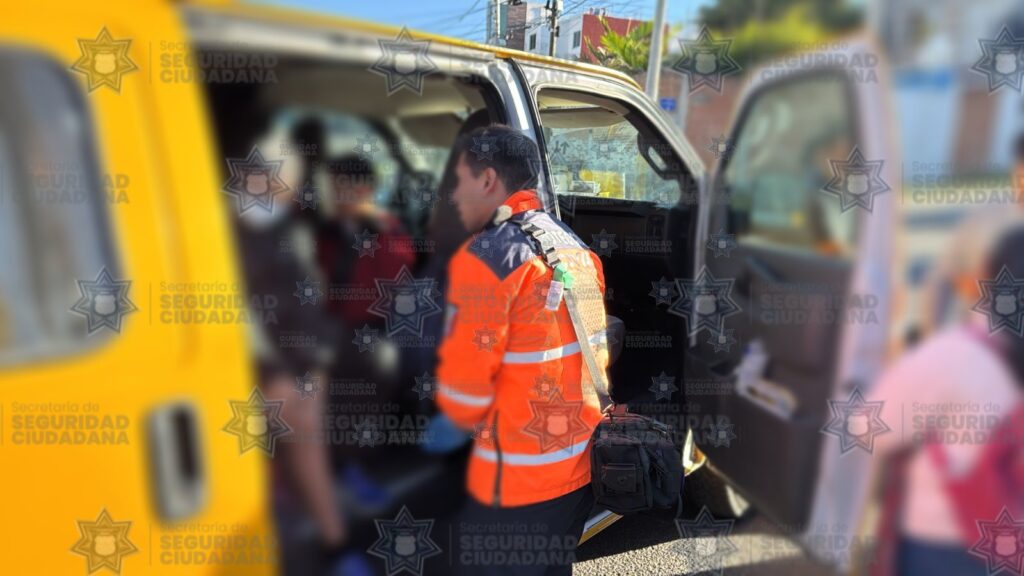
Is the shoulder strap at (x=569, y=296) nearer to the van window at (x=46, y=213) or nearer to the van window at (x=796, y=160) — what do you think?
the van window at (x=796, y=160)

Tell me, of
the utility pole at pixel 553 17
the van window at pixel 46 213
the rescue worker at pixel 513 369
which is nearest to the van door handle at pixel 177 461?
the van window at pixel 46 213

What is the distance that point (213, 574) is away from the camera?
1260 mm

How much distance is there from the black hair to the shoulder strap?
0.13m

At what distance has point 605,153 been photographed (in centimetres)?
206

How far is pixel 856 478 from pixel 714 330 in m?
0.44

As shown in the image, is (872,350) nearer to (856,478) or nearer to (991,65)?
(856,478)

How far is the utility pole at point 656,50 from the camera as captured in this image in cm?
143

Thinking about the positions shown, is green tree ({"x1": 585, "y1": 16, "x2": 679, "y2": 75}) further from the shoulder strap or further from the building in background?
the shoulder strap

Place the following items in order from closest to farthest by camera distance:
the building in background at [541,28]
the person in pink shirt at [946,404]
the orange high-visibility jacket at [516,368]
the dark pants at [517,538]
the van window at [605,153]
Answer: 1. the person in pink shirt at [946,404]
2. the orange high-visibility jacket at [516,368]
3. the dark pants at [517,538]
4. the building in background at [541,28]
5. the van window at [605,153]

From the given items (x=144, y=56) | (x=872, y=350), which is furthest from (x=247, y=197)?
(x=872, y=350)

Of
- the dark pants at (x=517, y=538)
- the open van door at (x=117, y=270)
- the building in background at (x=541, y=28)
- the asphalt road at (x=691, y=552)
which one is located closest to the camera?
the open van door at (x=117, y=270)

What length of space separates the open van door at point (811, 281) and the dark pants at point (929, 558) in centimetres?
9

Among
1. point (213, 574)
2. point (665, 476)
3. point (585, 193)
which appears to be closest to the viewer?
point (213, 574)

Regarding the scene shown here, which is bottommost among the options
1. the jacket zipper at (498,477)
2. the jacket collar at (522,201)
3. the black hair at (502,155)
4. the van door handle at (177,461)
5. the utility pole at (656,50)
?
the jacket zipper at (498,477)
